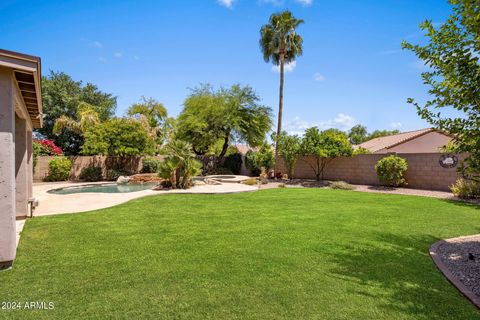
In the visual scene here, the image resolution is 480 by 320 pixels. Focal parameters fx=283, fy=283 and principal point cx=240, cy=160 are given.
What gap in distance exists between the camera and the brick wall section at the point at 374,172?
1565 cm

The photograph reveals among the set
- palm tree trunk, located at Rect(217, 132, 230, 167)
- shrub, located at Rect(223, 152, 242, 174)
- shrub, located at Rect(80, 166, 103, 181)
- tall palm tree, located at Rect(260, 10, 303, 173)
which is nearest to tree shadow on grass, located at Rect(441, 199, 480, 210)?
tall palm tree, located at Rect(260, 10, 303, 173)

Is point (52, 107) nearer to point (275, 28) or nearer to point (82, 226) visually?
point (275, 28)

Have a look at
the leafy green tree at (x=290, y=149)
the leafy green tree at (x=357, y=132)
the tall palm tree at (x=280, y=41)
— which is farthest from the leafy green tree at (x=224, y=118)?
the leafy green tree at (x=357, y=132)

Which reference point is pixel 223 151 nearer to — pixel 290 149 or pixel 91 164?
pixel 290 149

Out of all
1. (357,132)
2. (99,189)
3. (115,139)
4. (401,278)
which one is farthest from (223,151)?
(357,132)

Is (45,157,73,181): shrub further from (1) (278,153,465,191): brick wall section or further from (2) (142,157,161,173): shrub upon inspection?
(1) (278,153,465,191): brick wall section

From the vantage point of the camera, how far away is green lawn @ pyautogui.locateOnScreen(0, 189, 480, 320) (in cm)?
344

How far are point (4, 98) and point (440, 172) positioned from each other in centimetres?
1862

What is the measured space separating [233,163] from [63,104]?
2088 centimetres

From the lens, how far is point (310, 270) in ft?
15.1

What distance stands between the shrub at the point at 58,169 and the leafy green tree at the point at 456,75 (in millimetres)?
22558

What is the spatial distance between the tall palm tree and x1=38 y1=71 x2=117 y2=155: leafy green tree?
2098cm

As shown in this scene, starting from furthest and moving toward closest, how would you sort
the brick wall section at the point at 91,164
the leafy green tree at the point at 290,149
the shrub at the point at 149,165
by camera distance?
the shrub at the point at 149,165, the leafy green tree at the point at 290,149, the brick wall section at the point at 91,164

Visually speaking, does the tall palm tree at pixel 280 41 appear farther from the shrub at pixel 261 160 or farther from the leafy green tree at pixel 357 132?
the leafy green tree at pixel 357 132
